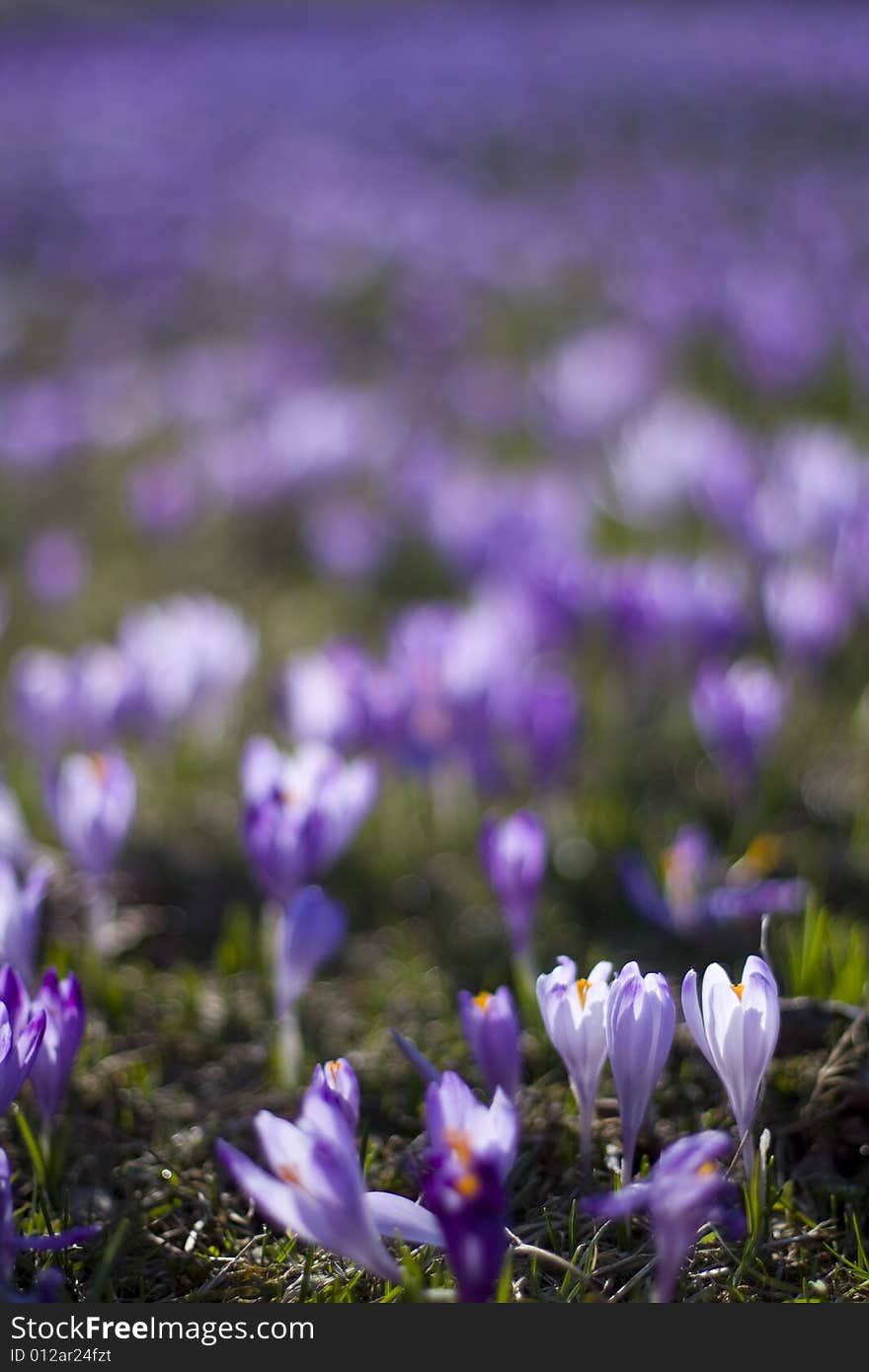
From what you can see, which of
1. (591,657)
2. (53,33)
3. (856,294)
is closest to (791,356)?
(856,294)

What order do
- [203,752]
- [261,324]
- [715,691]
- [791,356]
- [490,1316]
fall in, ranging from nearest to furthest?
[490,1316] < [715,691] < [203,752] < [791,356] < [261,324]

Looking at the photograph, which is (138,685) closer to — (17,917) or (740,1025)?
(17,917)

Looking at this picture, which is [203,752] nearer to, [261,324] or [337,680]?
[337,680]

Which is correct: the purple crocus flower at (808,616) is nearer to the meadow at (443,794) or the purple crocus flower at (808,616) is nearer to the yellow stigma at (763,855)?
the meadow at (443,794)

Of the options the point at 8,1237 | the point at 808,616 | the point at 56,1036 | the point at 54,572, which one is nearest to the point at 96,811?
the point at 56,1036

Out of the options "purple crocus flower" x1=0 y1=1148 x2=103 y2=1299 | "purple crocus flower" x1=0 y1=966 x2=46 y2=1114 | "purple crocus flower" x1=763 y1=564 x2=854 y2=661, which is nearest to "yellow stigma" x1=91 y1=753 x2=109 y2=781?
"purple crocus flower" x1=0 y1=966 x2=46 y2=1114

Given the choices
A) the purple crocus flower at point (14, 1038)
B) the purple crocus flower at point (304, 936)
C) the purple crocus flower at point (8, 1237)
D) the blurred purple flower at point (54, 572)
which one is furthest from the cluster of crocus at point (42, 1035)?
the blurred purple flower at point (54, 572)
